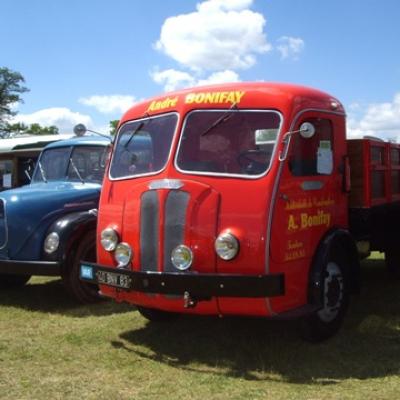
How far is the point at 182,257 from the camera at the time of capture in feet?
15.9

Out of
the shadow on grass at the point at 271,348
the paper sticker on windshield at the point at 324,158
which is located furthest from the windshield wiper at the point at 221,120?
the shadow on grass at the point at 271,348

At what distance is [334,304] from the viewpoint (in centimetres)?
555

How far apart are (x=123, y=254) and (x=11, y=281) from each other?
3.86 metres

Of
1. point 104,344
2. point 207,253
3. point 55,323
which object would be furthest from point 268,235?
point 55,323

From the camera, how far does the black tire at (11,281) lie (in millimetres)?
8398

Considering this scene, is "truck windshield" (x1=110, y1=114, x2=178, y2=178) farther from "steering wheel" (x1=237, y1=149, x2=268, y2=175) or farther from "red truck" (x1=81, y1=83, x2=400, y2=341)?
"steering wheel" (x1=237, y1=149, x2=268, y2=175)

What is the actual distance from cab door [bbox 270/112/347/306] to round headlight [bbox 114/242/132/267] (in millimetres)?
1245

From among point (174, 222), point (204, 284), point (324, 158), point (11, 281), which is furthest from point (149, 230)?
point (11, 281)

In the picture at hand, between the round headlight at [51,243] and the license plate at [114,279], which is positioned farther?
the round headlight at [51,243]

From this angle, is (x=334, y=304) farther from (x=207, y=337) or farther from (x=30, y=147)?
(x=30, y=147)

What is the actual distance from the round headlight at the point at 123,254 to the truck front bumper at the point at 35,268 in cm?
182

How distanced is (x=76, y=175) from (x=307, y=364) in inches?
175

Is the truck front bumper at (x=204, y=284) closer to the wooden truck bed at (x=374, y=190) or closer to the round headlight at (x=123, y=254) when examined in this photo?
the round headlight at (x=123, y=254)

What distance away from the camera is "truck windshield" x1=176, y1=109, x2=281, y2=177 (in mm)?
5000
